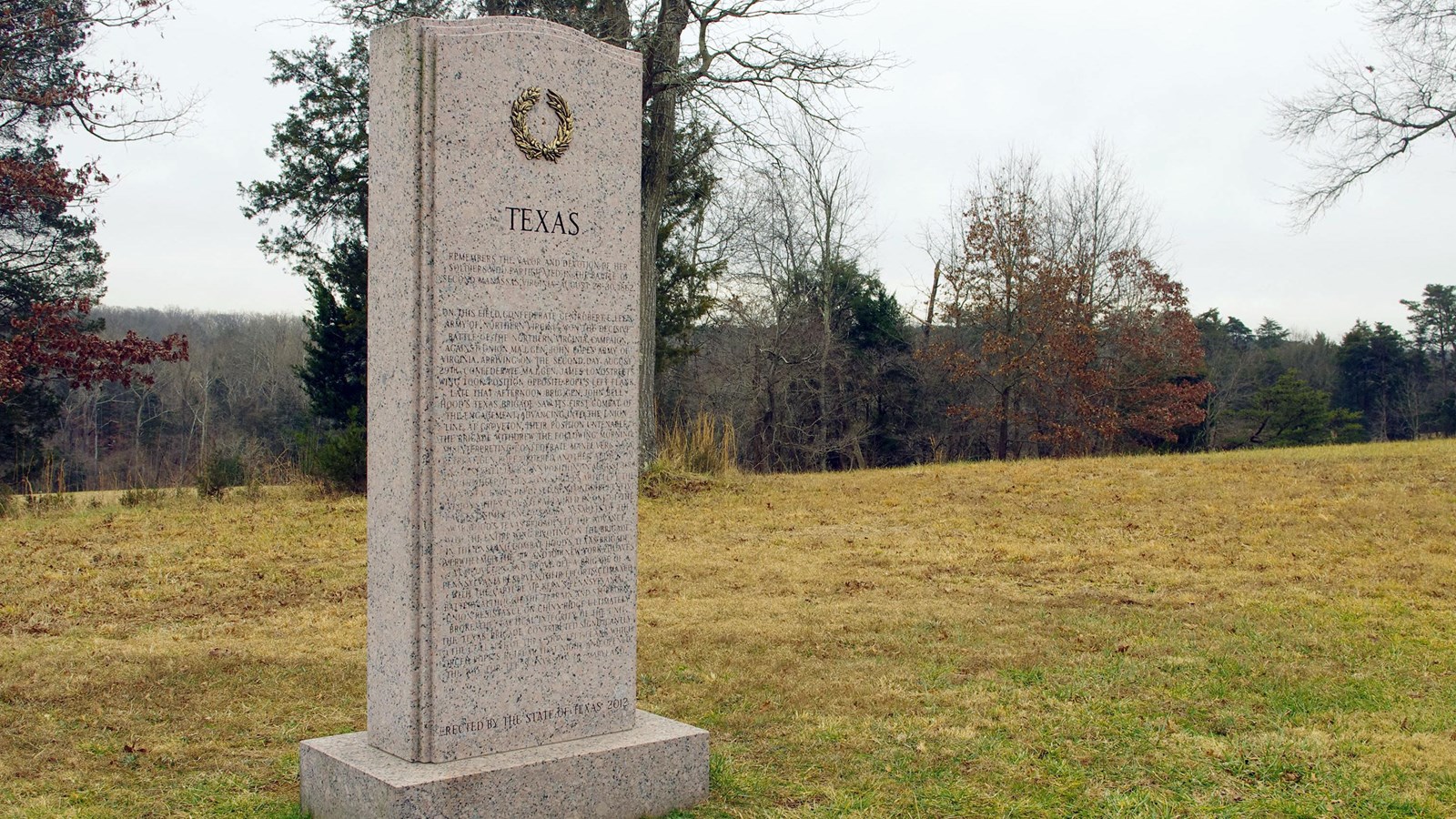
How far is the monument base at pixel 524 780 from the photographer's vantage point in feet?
12.0

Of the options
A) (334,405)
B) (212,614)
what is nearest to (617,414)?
(212,614)

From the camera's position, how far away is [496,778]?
12.3 ft

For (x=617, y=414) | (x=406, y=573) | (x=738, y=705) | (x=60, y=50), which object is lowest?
(x=738, y=705)

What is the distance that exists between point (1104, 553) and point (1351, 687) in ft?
15.4

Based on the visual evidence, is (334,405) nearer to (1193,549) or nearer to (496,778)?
(1193,549)

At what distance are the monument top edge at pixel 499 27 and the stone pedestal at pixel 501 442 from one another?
0.01m

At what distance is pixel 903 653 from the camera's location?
688 cm

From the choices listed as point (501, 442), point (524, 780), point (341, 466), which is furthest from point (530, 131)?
point (341, 466)

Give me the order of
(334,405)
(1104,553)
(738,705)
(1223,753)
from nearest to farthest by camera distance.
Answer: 1. (1223,753)
2. (738,705)
3. (1104,553)
4. (334,405)

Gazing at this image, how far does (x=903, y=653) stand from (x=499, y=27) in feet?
14.7

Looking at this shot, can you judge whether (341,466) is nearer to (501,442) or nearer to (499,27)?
(501,442)

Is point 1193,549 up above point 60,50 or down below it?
below

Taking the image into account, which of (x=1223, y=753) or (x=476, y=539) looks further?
(x=1223, y=753)

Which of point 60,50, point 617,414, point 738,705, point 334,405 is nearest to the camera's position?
point 617,414
